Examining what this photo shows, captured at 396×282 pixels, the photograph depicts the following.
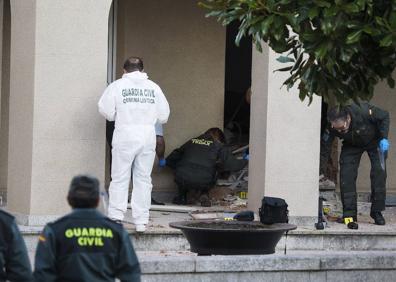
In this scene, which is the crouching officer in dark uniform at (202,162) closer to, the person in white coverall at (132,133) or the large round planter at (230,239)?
the person in white coverall at (132,133)

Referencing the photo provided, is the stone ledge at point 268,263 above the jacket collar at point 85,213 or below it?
below

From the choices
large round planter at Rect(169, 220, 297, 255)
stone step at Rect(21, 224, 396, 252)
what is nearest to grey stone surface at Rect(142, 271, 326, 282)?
large round planter at Rect(169, 220, 297, 255)

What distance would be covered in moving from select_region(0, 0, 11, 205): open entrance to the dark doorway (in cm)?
317

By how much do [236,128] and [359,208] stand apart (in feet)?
7.74

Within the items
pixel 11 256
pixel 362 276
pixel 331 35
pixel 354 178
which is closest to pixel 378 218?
pixel 354 178

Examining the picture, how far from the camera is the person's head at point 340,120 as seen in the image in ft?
43.2

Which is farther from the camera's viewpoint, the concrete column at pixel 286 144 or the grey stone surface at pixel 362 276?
the concrete column at pixel 286 144

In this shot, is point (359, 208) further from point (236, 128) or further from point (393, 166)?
point (236, 128)

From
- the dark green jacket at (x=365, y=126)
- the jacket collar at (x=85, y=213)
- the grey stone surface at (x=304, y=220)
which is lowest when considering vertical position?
the grey stone surface at (x=304, y=220)

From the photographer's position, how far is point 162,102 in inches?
473

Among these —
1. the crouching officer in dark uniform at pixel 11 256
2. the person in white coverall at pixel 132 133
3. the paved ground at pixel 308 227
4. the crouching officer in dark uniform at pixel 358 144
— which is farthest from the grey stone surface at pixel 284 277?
the crouching officer in dark uniform at pixel 358 144

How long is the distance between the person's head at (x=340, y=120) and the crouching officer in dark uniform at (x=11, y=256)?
6.89 m

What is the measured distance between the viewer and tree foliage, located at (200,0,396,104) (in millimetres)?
7500

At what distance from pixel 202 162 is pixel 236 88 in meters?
2.51
